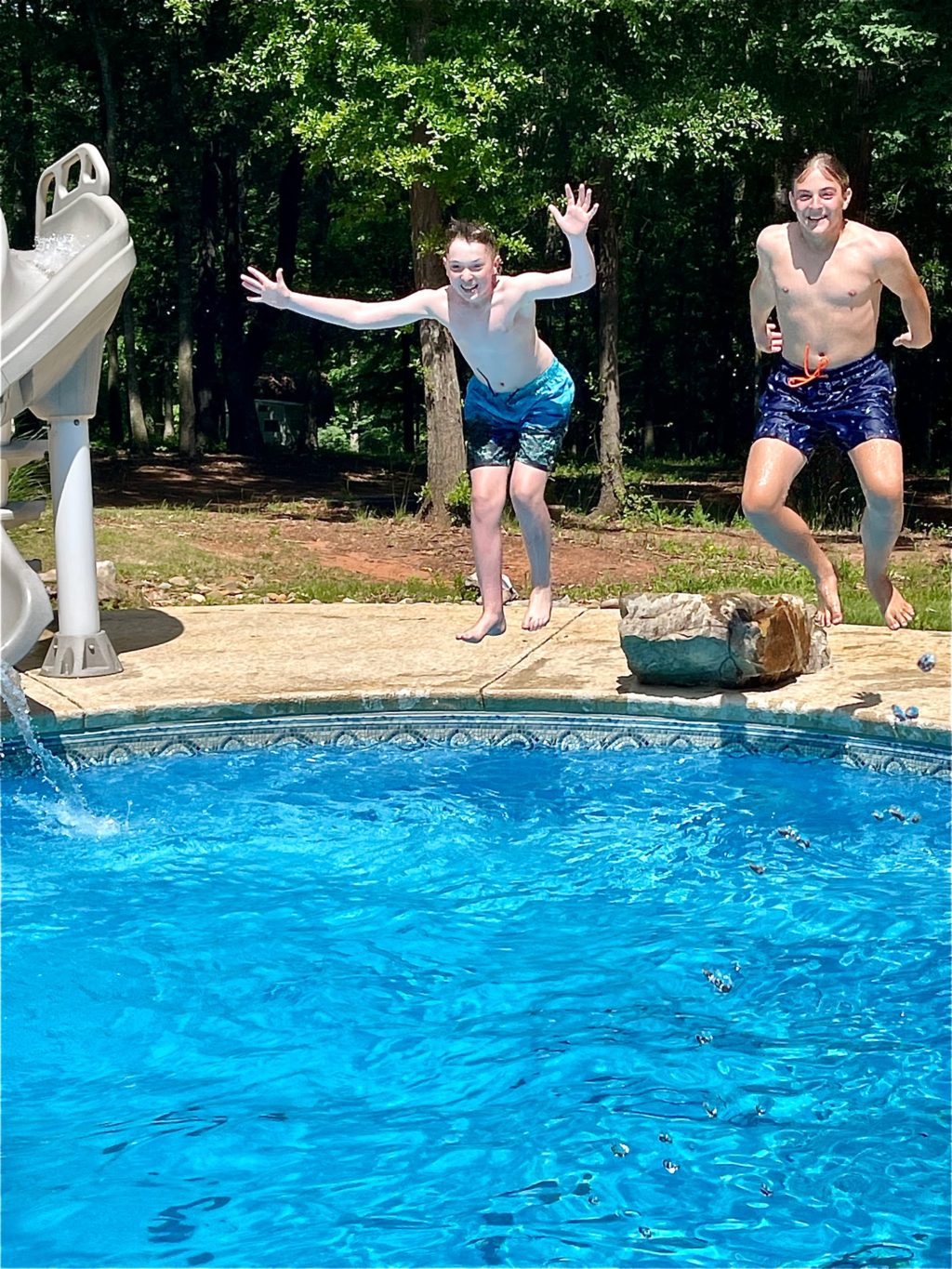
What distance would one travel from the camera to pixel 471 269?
6680 millimetres

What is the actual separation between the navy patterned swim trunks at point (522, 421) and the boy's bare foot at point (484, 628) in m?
0.74

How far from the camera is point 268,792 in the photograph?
7.40 meters

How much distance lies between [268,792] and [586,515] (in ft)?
37.3

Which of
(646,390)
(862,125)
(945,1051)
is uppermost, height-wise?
(862,125)

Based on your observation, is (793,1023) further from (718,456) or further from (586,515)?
(718,456)

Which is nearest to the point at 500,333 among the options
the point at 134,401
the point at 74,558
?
the point at 74,558

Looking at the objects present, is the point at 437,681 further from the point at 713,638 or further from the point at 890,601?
the point at 890,601

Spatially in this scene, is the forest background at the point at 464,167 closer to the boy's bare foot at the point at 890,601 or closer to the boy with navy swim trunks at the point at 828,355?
the boy with navy swim trunks at the point at 828,355

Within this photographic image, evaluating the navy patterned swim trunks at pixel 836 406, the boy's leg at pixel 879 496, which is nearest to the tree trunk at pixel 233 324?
the navy patterned swim trunks at pixel 836 406

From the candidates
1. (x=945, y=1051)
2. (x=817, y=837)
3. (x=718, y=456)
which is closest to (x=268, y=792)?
(x=817, y=837)

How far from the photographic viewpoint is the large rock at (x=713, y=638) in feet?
26.0

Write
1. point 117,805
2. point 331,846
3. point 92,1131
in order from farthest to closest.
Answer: point 117,805 → point 331,846 → point 92,1131

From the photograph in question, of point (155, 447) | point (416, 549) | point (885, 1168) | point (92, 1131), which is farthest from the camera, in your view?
point (155, 447)

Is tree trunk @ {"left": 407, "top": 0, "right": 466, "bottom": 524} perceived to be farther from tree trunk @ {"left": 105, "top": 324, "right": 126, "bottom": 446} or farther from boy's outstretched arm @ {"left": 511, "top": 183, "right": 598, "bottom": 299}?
tree trunk @ {"left": 105, "top": 324, "right": 126, "bottom": 446}
